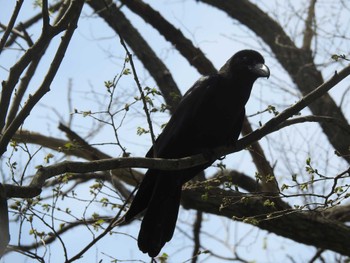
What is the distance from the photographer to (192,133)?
15.9 ft

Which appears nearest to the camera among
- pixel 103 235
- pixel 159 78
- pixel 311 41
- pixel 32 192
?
pixel 32 192

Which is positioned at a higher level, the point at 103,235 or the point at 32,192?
the point at 103,235

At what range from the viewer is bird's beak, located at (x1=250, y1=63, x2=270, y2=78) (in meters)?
4.96

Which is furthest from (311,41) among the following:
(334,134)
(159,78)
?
(159,78)

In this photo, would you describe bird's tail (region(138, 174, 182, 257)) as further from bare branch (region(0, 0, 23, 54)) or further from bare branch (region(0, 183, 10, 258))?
bare branch (region(0, 183, 10, 258))

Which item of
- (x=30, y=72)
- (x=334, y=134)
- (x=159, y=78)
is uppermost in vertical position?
(x=159, y=78)

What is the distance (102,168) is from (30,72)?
162cm

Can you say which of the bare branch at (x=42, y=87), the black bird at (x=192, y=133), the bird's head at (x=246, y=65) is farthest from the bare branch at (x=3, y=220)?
the bird's head at (x=246, y=65)

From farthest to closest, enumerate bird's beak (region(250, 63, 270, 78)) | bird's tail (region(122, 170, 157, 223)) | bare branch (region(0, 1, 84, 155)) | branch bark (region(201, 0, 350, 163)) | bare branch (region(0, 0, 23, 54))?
branch bark (region(201, 0, 350, 163)), bird's beak (region(250, 63, 270, 78)), bird's tail (region(122, 170, 157, 223)), bare branch (region(0, 0, 23, 54)), bare branch (region(0, 1, 84, 155))

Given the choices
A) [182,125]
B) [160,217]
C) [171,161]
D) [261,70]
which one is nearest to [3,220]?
[171,161]

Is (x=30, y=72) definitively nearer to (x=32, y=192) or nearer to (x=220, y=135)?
(x=220, y=135)

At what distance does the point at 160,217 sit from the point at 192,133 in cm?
68

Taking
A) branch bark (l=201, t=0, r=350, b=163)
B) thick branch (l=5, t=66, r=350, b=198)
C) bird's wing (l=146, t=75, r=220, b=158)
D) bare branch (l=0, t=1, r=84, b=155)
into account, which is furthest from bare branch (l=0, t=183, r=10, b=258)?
branch bark (l=201, t=0, r=350, b=163)

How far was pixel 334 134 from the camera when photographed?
24.3 feet
